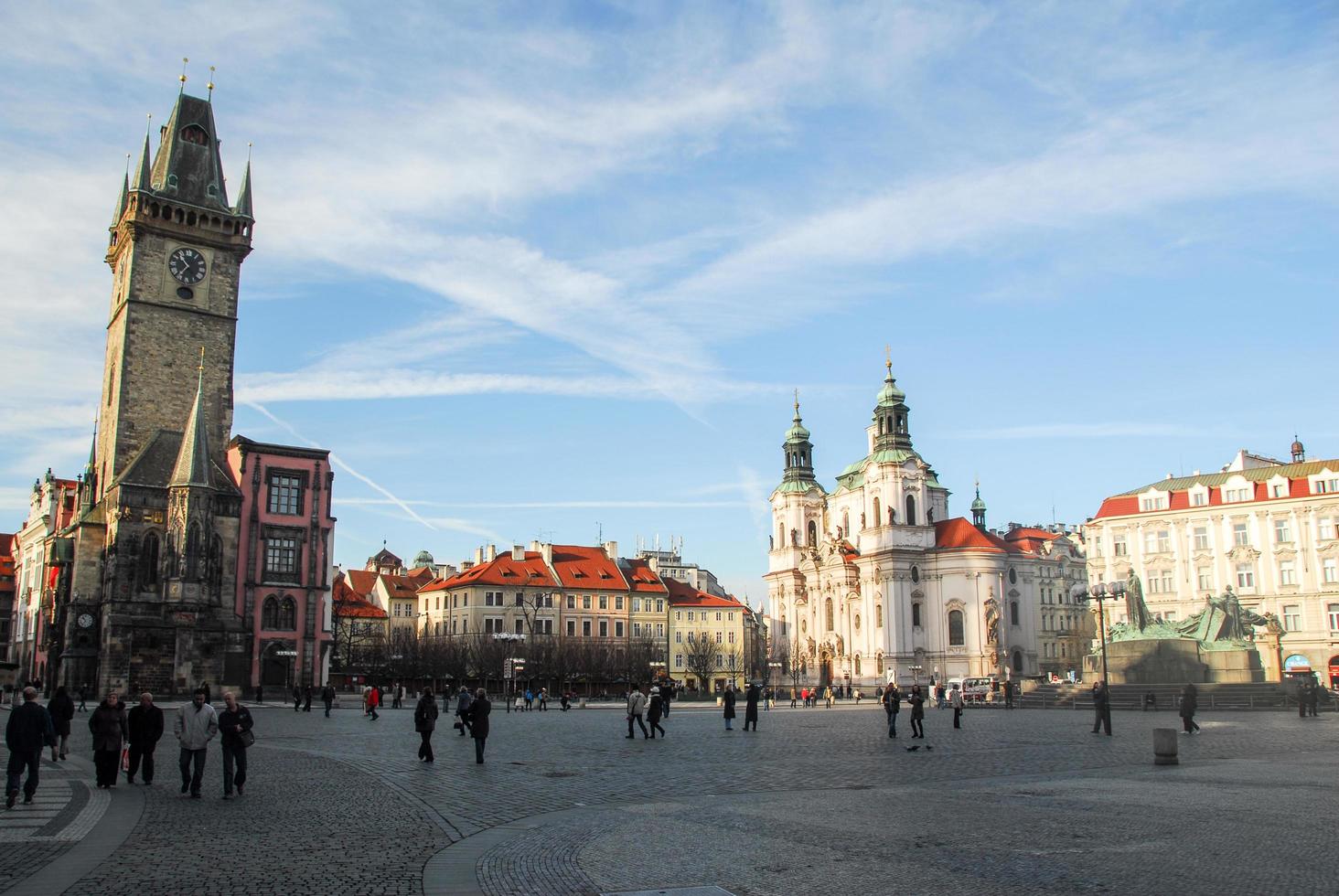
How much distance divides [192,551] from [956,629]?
71736mm

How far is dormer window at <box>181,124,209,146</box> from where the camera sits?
71438 mm

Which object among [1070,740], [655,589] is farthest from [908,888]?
Answer: [655,589]

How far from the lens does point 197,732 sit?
16594mm

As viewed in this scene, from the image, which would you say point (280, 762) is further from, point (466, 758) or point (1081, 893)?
point (1081, 893)

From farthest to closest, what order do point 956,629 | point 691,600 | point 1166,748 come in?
point 691,600 → point 956,629 → point 1166,748

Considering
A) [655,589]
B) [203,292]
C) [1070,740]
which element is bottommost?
[1070,740]

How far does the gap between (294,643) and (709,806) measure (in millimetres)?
54242

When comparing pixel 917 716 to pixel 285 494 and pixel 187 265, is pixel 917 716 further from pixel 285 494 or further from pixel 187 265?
pixel 187 265

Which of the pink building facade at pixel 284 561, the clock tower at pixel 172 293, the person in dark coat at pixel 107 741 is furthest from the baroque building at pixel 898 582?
the person in dark coat at pixel 107 741

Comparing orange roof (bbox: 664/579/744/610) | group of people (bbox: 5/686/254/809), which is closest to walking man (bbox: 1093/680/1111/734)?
group of people (bbox: 5/686/254/809)

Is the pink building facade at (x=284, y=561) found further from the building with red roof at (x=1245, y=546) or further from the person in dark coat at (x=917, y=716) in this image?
the building with red roof at (x=1245, y=546)

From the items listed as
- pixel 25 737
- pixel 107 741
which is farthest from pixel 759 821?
pixel 107 741

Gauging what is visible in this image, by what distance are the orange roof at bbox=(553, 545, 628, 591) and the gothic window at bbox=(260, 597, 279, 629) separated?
151 feet

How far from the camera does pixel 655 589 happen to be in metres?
115
